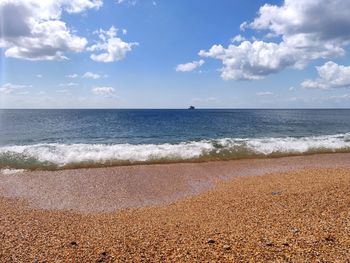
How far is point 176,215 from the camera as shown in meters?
8.75

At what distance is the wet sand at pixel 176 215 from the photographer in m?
5.74

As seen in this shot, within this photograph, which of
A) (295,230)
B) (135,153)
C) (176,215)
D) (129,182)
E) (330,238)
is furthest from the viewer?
(135,153)

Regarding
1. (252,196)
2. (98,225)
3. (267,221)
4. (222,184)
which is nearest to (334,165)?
(222,184)

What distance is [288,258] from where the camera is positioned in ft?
17.1

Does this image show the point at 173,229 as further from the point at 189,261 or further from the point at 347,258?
the point at 347,258

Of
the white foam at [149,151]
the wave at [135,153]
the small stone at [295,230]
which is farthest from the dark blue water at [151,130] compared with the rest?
the small stone at [295,230]

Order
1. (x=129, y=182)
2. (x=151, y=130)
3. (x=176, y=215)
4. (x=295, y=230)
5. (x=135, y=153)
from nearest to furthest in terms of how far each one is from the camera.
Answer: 1. (x=295, y=230)
2. (x=176, y=215)
3. (x=129, y=182)
4. (x=135, y=153)
5. (x=151, y=130)

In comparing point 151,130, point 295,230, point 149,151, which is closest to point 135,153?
point 149,151

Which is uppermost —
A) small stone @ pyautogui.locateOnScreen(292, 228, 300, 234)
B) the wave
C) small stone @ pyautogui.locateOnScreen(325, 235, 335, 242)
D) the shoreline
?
small stone @ pyautogui.locateOnScreen(325, 235, 335, 242)

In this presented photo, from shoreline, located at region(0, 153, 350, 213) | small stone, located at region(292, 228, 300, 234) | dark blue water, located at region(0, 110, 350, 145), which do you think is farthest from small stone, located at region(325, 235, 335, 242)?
dark blue water, located at region(0, 110, 350, 145)

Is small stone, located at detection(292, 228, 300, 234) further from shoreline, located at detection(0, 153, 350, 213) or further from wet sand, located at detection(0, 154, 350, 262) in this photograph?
shoreline, located at detection(0, 153, 350, 213)

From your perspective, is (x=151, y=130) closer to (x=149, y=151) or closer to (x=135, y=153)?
(x=149, y=151)

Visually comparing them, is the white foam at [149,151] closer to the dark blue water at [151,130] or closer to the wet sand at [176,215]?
the wet sand at [176,215]

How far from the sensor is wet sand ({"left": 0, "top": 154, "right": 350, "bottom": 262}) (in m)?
5.74
